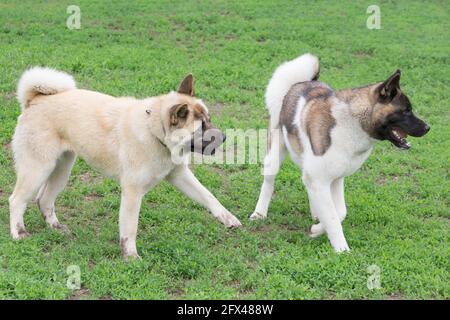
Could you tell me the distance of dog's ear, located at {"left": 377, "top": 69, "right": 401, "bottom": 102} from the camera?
557 cm

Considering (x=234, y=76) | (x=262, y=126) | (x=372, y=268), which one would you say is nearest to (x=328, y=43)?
(x=234, y=76)

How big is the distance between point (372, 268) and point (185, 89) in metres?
2.12

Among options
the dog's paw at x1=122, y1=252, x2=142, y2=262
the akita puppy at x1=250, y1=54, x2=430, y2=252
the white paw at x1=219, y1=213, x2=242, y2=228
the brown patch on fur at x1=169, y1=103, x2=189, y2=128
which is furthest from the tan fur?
the dog's paw at x1=122, y1=252, x2=142, y2=262

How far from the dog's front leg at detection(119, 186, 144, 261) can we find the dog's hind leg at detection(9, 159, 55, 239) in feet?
2.62

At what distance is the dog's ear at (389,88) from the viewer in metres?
5.57

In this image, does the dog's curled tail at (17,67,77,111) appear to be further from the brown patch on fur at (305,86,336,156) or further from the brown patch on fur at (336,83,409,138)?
the brown patch on fur at (336,83,409,138)

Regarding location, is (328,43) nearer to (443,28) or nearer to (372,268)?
(443,28)

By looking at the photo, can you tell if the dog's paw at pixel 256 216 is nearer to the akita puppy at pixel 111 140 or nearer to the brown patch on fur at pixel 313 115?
the akita puppy at pixel 111 140

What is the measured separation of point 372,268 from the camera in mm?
5406

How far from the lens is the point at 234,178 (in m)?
7.79

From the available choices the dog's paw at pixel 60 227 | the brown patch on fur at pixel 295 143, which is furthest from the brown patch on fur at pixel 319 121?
the dog's paw at pixel 60 227

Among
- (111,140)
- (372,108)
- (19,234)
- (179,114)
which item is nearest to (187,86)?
(179,114)

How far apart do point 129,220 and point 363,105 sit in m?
2.20

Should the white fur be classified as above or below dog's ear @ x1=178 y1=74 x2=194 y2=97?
below
